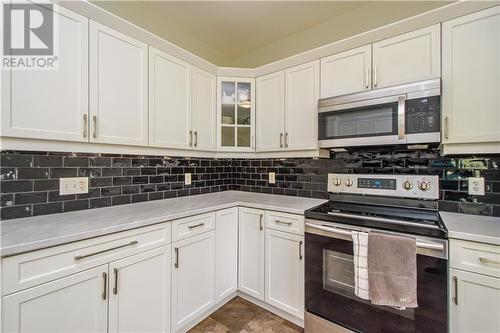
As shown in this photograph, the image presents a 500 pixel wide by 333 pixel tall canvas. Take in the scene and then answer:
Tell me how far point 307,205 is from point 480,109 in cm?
123

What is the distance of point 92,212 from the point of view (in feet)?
4.91

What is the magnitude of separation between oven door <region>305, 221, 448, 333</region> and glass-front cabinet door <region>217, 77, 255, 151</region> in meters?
1.19

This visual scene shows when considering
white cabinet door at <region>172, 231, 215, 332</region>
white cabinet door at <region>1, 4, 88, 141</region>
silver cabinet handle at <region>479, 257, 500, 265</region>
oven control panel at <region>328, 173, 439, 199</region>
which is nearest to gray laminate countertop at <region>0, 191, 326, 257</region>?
white cabinet door at <region>172, 231, 215, 332</region>

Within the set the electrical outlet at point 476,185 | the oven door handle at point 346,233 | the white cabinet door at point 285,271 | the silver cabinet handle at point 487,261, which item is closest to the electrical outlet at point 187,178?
the white cabinet door at point 285,271

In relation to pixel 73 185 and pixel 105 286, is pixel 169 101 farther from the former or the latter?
pixel 105 286

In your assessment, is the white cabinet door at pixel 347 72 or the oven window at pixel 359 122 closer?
the oven window at pixel 359 122

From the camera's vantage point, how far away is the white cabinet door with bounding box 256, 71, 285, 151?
2.14 m

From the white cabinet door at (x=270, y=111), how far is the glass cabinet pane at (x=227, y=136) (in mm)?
282

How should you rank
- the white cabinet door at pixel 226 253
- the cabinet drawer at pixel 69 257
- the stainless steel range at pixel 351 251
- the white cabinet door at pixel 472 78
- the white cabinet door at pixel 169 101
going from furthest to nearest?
the white cabinet door at pixel 226 253, the white cabinet door at pixel 169 101, the white cabinet door at pixel 472 78, the stainless steel range at pixel 351 251, the cabinet drawer at pixel 69 257

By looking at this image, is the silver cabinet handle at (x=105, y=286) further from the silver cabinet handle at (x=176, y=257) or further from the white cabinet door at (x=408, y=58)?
the white cabinet door at (x=408, y=58)

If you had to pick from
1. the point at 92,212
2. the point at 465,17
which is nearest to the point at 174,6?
the point at 92,212

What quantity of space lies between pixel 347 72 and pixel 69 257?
2.13m

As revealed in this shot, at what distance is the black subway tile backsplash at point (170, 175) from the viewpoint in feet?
4.35

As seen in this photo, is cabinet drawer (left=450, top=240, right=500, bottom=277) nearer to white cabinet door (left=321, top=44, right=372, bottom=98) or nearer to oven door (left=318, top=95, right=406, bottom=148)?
oven door (left=318, top=95, right=406, bottom=148)
